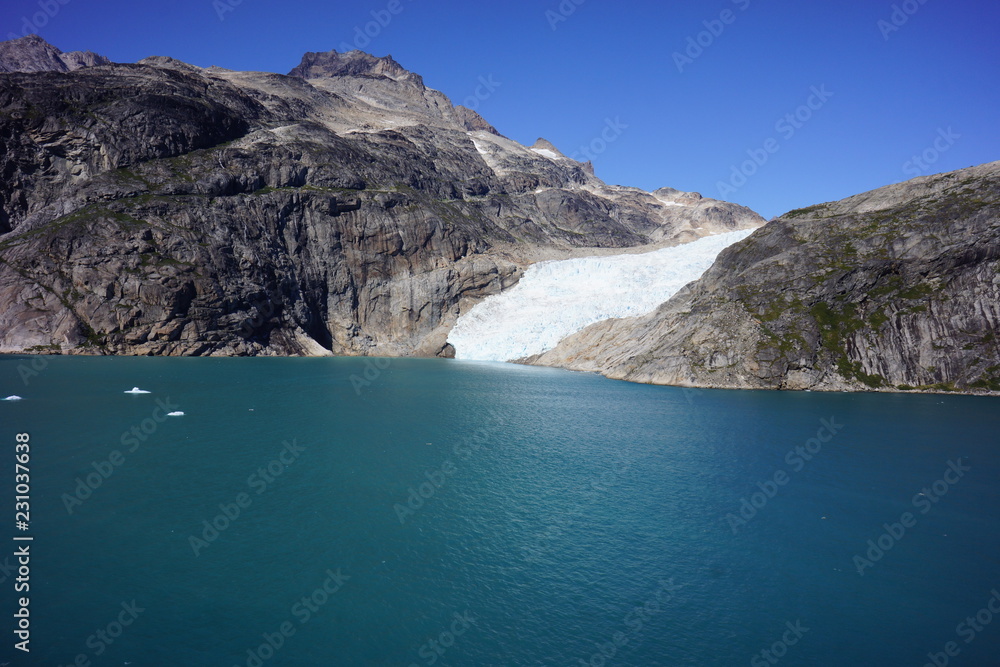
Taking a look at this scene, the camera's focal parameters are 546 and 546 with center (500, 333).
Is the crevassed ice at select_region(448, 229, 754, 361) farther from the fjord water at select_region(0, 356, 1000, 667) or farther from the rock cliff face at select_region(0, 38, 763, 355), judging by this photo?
the fjord water at select_region(0, 356, 1000, 667)

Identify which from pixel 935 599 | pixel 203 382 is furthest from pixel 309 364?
pixel 935 599

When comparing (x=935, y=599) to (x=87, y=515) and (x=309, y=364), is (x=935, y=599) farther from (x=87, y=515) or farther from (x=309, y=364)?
(x=309, y=364)

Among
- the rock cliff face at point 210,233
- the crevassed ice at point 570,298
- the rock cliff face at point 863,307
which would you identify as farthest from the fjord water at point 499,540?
the crevassed ice at point 570,298

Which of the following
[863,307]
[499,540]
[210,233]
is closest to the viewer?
[499,540]

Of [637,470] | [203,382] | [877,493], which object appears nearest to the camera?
[877,493]

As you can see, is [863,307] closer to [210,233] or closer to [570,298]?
[570,298]

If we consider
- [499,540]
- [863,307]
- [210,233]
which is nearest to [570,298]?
[863,307]
